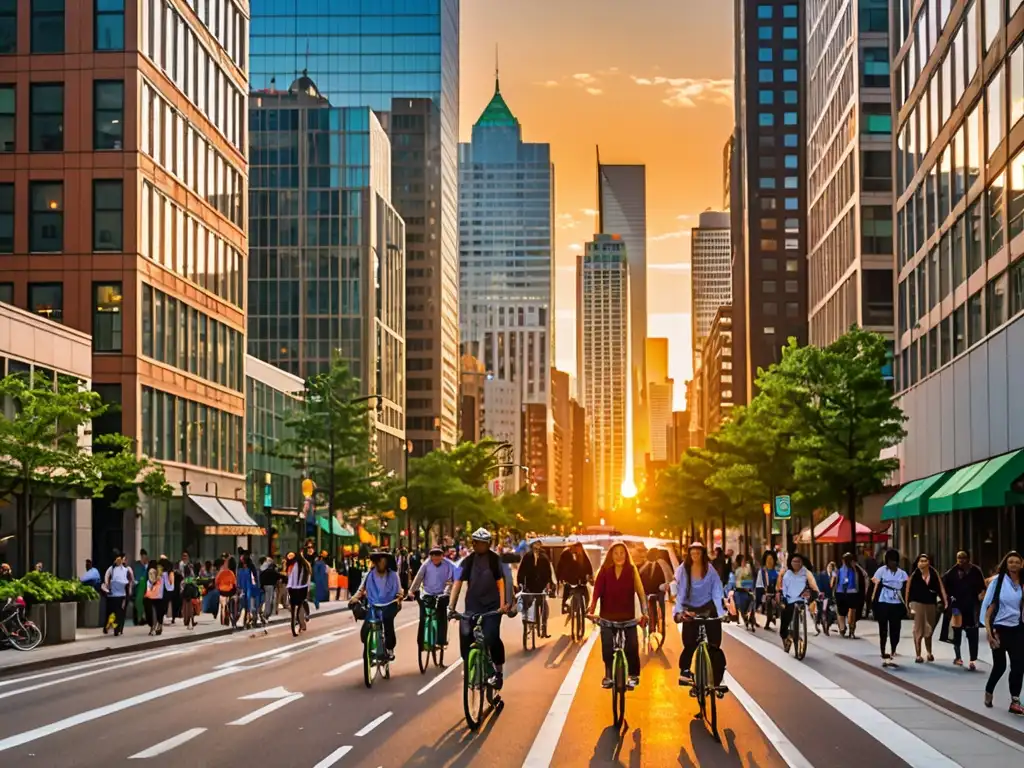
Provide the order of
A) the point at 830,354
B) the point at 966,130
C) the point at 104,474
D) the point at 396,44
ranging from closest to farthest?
the point at 104,474, the point at 966,130, the point at 830,354, the point at 396,44

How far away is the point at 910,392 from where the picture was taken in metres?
57.3

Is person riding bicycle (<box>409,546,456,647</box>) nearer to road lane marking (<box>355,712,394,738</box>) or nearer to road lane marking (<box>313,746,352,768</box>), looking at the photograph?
road lane marking (<box>355,712,394,738</box>)

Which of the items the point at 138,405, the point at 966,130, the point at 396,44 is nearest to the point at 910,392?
the point at 966,130

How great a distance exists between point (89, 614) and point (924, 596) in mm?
22765

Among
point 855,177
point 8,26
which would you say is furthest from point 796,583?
point 855,177

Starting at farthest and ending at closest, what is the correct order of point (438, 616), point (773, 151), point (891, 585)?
1. point (773, 151)
2. point (891, 585)
3. point (438, 616)

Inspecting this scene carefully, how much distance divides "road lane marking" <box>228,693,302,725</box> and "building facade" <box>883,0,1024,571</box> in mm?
18999

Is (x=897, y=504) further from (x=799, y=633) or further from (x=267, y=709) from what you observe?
(x=267, y=709)

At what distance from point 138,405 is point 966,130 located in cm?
3023

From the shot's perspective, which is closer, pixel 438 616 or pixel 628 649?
pixel 628 649

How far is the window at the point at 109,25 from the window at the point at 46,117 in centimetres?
228

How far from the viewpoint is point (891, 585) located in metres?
27.0

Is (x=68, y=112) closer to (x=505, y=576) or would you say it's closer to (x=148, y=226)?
(x=148, y=226)

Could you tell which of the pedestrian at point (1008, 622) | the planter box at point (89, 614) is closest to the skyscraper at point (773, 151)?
the planter box at point (89, 614)
